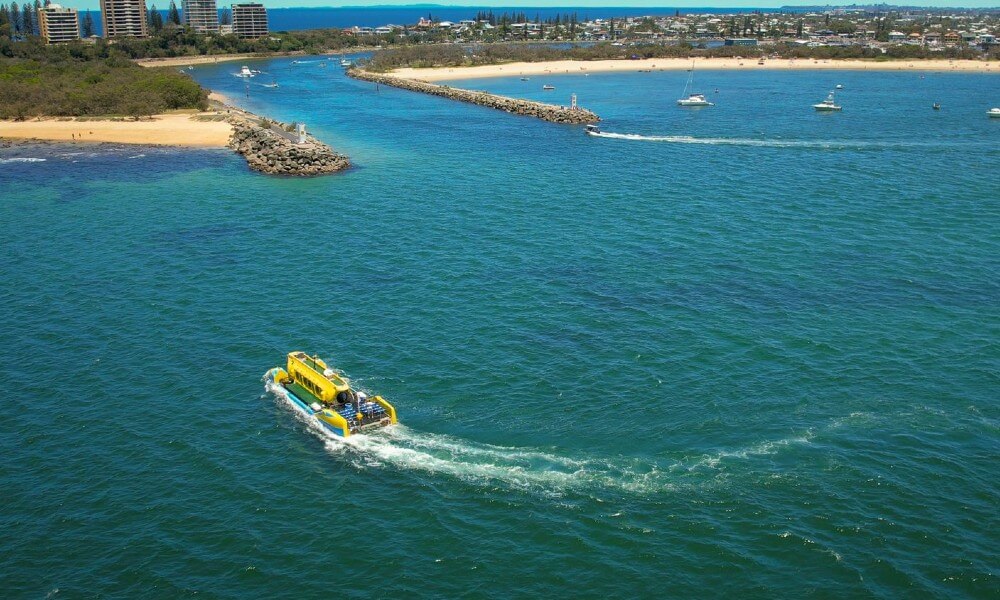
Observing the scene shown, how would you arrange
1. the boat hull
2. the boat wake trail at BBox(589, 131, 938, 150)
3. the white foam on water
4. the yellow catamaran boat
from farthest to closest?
the boat wake trail at BBox(589, 131, 938, 150)
the white foam on water
the yellow catamaran boat
the boat hull

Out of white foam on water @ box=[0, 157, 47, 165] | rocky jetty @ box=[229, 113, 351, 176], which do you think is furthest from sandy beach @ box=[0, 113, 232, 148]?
white foam on water @ box=[0, 157, 47, 165]

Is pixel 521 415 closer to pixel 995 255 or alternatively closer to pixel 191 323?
pixel 191 323

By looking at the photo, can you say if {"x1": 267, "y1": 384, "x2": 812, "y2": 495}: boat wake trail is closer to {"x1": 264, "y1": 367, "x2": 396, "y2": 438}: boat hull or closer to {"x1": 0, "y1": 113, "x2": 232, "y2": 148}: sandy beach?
{"x1": 264, "y1": 367, "x2": 396, "y2": 438}: boat hull

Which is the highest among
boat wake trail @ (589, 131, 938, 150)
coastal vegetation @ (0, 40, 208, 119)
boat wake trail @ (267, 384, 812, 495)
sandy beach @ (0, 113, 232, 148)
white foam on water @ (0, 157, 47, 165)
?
coastal vegetation @ (0, 40, 208, 119)

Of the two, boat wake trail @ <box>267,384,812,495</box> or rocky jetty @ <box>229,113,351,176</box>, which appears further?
rocky jetty @ <box>229,113,351,176</box>

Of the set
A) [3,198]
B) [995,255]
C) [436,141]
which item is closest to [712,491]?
[995,255]

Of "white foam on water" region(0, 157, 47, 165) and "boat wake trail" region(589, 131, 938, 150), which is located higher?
"white foam on water" region(0, 157, 47, 165)

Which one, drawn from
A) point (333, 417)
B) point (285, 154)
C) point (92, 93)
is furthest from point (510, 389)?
point (92, 93)
